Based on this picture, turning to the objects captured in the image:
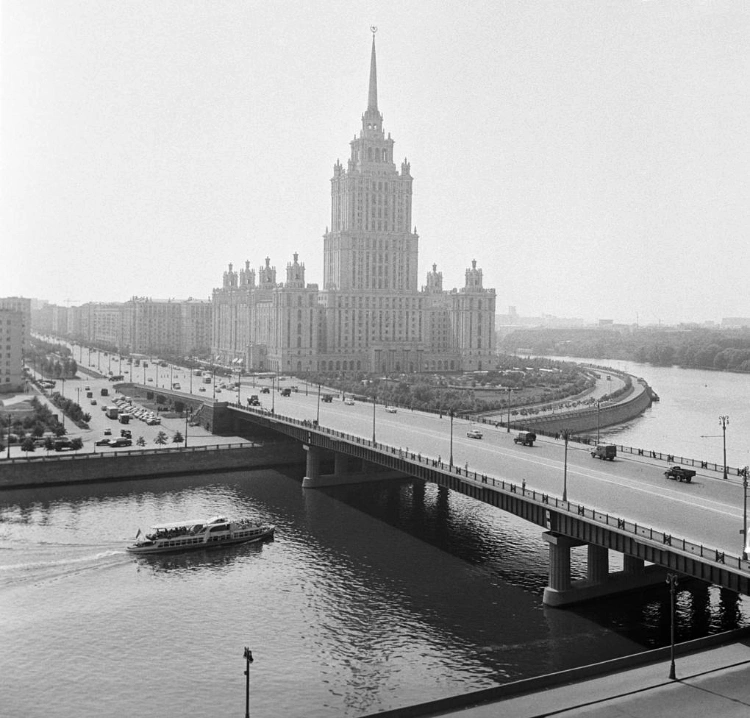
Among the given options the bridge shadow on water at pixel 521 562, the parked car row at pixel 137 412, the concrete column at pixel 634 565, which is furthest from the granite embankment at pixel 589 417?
the concrete column at pixel 634 565

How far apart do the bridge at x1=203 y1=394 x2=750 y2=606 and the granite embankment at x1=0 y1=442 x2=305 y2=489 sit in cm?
758

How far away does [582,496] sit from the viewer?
42.2 meters

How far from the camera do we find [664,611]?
38.0 meters


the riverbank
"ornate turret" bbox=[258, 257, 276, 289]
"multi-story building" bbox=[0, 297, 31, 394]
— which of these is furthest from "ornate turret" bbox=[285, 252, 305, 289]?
the riverbank

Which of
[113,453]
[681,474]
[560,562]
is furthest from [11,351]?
[560,562]

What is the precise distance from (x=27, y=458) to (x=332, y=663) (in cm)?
4173

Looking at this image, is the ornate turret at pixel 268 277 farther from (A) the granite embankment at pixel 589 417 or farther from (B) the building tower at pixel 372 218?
(A) the granite embankment at pixel 589 417

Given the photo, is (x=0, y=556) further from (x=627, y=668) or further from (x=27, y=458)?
(x=627, y=668)

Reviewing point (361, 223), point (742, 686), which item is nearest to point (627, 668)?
point (742, 686)

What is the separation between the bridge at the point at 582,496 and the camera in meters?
33.6

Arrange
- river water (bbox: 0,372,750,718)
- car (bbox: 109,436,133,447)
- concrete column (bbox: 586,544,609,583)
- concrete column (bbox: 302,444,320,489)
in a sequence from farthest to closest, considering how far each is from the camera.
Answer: car (bbox: 109,436,133,447) → concrete column (bbox: 302,444,320,489) → concrete column (bbox: 586,544,609,583) → river water (bbox: 0,372,750,718)

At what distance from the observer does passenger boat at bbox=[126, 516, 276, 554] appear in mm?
47188

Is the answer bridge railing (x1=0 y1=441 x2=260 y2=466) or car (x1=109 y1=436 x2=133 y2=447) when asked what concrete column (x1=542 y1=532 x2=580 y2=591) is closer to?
bridge railing (x1=0 y1=441 x2=260 y2=466)

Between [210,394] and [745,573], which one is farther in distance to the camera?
[210,394]
